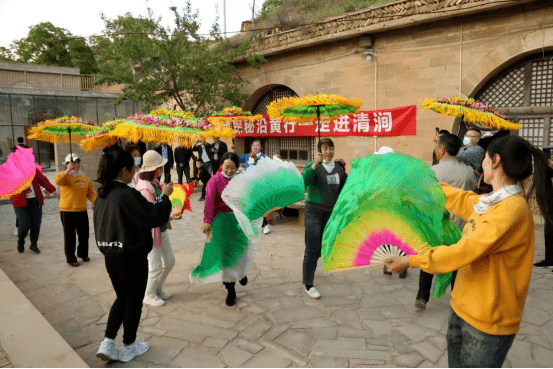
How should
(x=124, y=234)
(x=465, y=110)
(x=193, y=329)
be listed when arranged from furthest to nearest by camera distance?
(x=465, y=110), (x=193, y=329), (x=124, y=234)

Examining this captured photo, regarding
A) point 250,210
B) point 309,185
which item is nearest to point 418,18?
point 309,185

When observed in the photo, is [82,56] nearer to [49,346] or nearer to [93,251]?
[93,251]

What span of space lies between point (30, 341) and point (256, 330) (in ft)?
6.34

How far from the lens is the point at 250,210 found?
12.2 ft

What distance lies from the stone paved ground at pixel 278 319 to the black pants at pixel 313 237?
0.36 metres

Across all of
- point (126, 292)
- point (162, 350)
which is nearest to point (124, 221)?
point (126, 292)

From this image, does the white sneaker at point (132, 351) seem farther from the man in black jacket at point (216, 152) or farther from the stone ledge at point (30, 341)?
the man in black jacket at point (216, 152)

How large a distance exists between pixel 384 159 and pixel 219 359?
2.21m

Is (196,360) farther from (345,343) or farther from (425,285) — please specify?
(425,285)

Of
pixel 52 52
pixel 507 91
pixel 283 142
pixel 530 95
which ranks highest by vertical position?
pixel 52 52

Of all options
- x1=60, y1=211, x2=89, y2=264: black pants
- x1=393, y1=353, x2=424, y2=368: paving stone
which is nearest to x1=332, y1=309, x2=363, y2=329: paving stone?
x1=393, y1=353, x2=424, y2=368: paving stone

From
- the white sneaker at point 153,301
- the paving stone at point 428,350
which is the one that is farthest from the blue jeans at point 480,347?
the white sneaker at point 153,301

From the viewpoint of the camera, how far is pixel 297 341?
11.6 ft

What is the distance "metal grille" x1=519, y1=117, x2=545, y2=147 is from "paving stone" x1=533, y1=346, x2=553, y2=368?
643 centimetres
